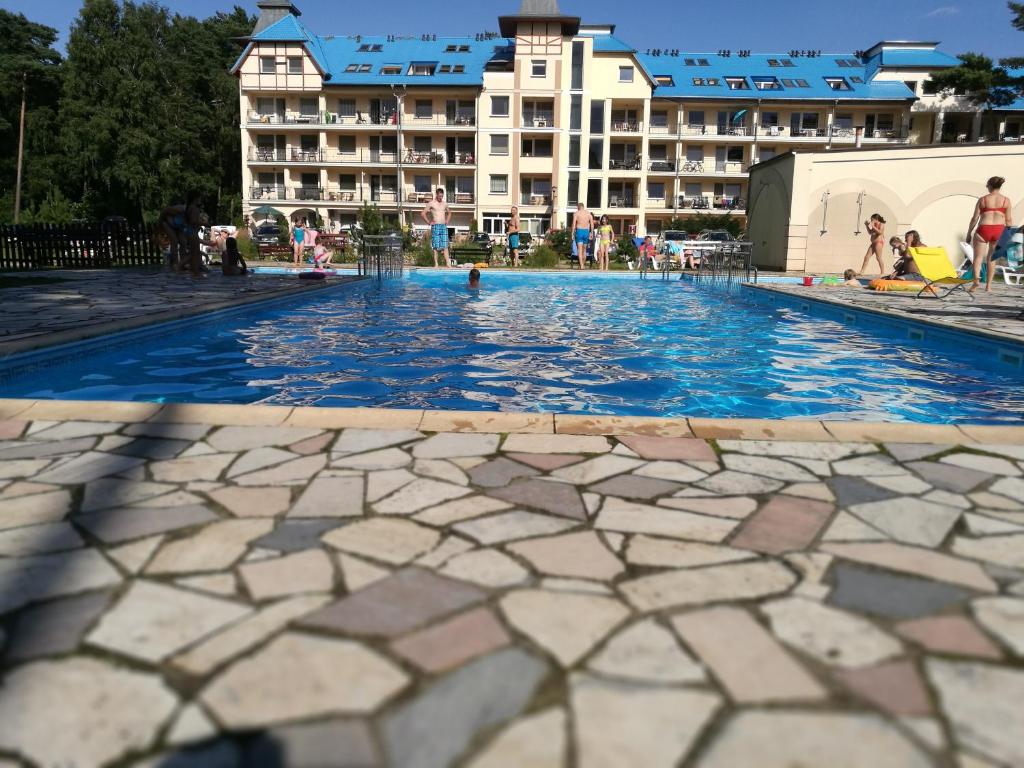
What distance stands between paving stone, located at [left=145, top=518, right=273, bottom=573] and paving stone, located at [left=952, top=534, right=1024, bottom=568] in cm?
238

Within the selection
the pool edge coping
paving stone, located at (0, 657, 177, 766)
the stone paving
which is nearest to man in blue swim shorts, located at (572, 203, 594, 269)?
the stone paving

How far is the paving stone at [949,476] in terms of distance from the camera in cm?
302

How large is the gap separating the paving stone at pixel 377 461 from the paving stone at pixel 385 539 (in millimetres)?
601

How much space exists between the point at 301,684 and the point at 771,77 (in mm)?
50691

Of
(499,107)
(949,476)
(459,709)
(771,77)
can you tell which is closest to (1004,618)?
(949,476)

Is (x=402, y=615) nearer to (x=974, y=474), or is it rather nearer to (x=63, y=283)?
(x=974, y=474)

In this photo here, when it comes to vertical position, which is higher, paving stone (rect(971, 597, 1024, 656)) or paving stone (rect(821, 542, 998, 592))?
paving stone (rect(821, 542, 998, 592))

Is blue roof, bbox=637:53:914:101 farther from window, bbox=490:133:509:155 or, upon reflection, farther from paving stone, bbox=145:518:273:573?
paving stone, bbox=145:518:273:573

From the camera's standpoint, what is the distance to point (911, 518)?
268 centimetres

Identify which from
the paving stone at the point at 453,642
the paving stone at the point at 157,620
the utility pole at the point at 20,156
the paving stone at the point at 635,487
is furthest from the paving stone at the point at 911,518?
the utility pole at the point at 20,156

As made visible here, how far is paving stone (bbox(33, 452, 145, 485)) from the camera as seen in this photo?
302 centimetres

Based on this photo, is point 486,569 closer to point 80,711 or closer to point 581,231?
point 80,711

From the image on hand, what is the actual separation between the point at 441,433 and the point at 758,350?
6180 millimetres

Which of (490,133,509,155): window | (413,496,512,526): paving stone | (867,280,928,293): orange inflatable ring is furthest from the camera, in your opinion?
(490,133,509,155): window
